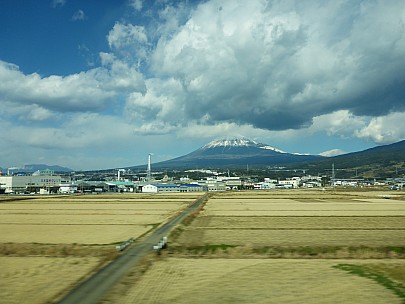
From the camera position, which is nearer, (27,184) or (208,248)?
(208,248)

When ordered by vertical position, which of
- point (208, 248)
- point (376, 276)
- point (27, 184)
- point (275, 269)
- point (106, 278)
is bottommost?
point (376, 276)

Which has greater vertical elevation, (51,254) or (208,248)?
(51,254)

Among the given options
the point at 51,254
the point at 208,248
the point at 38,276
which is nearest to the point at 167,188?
the point at 208,248

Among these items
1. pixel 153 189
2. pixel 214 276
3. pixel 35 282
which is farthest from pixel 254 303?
pixel 153 189

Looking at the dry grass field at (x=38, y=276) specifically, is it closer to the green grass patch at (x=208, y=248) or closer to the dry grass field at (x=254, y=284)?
the dry grass field at (x=254, y=284)

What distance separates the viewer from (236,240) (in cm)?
2142

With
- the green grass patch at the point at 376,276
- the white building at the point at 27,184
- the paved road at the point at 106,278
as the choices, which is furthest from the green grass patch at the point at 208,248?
the white building at the point at 27,184

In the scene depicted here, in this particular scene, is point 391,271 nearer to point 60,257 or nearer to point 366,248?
point 366,248

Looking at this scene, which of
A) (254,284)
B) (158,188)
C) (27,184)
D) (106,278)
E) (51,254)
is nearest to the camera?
(254,284)

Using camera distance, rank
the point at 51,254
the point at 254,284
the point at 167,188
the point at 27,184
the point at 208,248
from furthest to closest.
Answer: the point at 167,188 → the point at 27,184 → the point at 208,248 → the point at 51,254 → the point at 254,284

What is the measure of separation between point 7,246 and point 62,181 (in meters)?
128

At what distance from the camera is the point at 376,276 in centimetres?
1341

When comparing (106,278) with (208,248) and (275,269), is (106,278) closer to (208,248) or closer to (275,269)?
(275,269)

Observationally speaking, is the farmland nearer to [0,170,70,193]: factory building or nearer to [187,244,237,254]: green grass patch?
[187,244,237,254]: green grass patch
